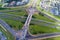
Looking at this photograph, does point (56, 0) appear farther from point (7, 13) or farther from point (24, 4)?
point (7, 13)

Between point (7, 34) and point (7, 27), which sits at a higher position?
point (7, 27)

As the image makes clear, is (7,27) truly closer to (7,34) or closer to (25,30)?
(7,34)

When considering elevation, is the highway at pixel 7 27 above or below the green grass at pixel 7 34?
above

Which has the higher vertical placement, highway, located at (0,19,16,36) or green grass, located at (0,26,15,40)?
highway, located at (0,19,16,36)

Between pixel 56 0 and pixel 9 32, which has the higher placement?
pixel 56 0

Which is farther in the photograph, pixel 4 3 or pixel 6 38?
pixel 4 3

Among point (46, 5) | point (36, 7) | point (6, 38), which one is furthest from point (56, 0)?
point (6, 38)

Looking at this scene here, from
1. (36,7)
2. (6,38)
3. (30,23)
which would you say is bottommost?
(6,38)

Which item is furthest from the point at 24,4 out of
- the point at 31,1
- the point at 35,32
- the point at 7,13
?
the point at 35,32

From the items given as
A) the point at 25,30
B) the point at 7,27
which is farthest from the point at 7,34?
the point at 25,30

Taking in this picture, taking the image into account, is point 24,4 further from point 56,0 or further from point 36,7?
point 56,0
